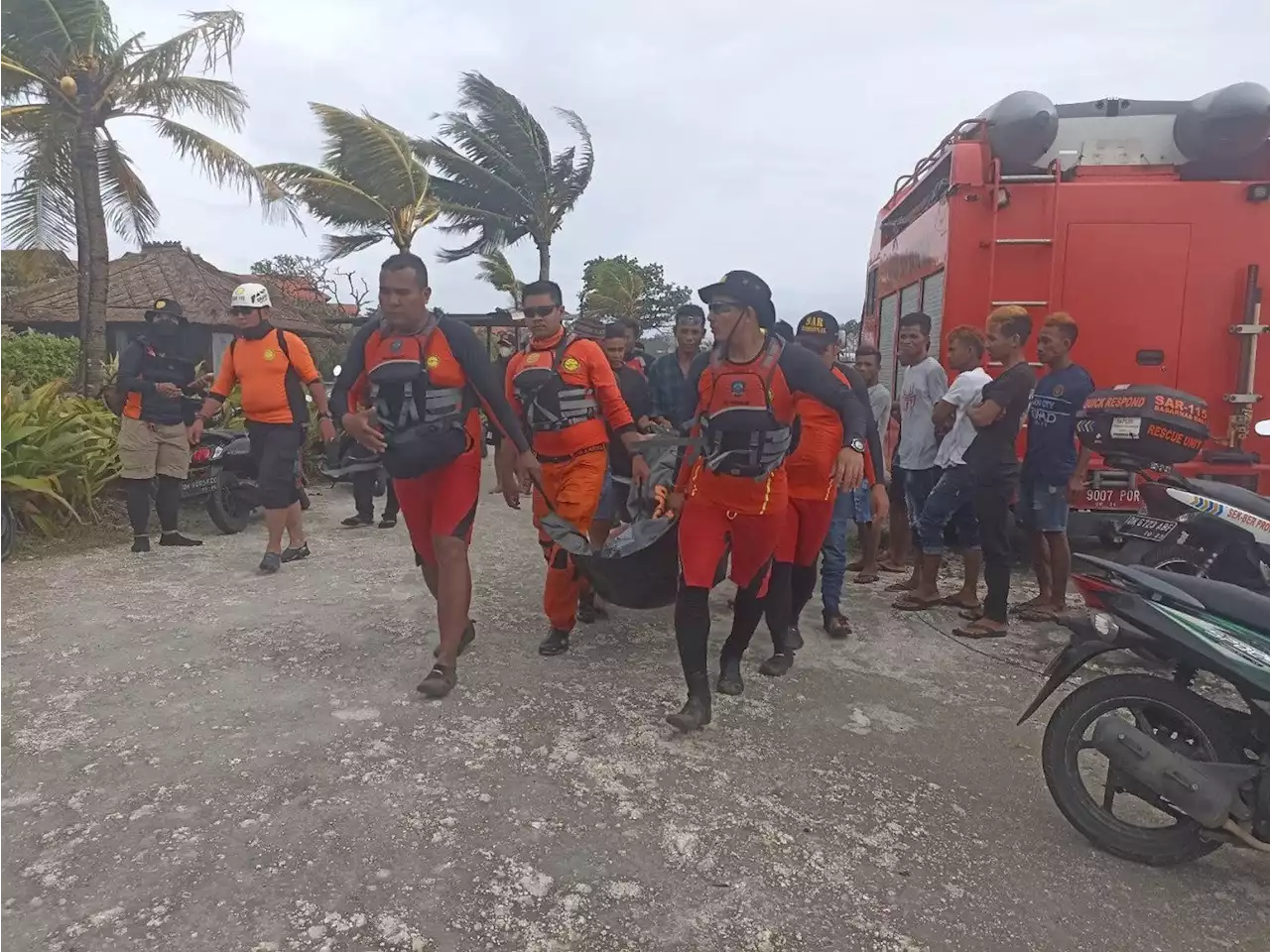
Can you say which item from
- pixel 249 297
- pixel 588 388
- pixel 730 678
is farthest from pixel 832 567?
pixel 249 297

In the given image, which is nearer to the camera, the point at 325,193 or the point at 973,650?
the point at 973,650

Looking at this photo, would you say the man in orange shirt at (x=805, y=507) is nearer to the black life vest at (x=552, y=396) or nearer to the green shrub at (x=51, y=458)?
the black life vest at (x=552, y=396)

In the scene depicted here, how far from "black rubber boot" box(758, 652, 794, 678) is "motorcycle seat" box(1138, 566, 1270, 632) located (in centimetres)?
190

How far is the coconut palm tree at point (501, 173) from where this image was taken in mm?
21062

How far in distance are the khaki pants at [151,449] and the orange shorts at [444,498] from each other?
11.6 ft

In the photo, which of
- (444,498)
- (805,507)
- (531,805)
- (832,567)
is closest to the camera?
(531,805)

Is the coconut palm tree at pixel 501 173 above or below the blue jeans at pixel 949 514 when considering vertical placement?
above

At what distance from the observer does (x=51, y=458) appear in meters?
6.89

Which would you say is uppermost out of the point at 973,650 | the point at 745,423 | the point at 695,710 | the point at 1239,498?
the point at 745,423

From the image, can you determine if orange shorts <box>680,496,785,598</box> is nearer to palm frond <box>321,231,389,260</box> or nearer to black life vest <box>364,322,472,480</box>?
black life vest <box>364,322,472,480</box>

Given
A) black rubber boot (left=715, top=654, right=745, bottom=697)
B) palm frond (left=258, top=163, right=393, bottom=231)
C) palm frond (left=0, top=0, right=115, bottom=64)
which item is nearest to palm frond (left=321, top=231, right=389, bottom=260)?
palm frond (left=258, top=163, right=393, bottom=231)

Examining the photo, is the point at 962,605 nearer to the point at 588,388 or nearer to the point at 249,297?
the point at 588,388

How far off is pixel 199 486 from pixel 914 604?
5.65m

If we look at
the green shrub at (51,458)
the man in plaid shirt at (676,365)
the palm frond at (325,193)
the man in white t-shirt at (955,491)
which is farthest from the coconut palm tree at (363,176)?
the man in white t-shirt at (955,491)
